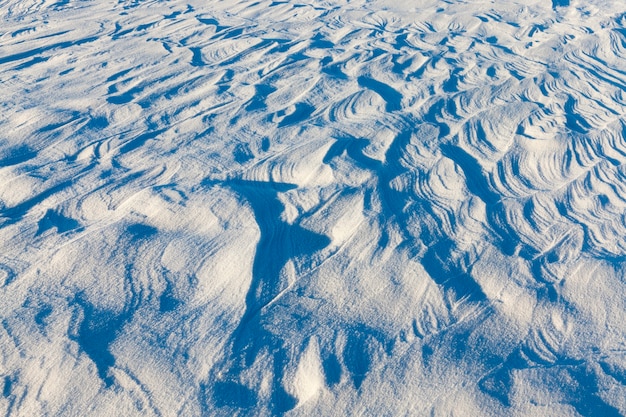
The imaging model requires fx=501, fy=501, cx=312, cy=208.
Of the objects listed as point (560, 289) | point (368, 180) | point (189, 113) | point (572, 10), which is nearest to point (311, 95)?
point (189, 113)

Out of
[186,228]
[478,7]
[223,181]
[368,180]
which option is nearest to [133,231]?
[186,228]

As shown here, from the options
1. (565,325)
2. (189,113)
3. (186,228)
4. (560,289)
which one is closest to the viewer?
(565,325)

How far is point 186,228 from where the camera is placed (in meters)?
2.91

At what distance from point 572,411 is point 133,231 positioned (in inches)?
92.7

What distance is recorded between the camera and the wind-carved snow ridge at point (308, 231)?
7.22ft

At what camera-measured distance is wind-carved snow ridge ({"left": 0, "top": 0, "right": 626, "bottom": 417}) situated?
2201 millimetres

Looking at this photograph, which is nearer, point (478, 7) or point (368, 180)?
point (368, 180)

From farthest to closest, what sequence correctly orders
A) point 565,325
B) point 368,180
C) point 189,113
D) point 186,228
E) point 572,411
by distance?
point 189,113 → point 368,180 → point 186,228 → point 565,325 → point 572,411

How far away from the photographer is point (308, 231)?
9.63ft

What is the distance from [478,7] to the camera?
6660 millimetres

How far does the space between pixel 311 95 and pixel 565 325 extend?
2.81 m

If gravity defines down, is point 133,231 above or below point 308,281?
above

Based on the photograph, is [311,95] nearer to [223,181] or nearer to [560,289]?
[223,181]

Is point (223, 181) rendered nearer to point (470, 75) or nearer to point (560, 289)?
point (560, 289)
